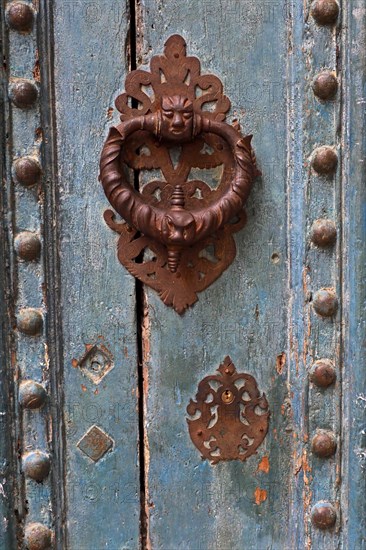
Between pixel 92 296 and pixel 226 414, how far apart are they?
0.24m

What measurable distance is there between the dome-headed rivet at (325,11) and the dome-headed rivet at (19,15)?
370 millimetres

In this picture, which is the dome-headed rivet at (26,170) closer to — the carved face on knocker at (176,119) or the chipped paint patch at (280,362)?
the carved face on knocker at (176,119)

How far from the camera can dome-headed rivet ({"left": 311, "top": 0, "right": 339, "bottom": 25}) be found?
0.92m

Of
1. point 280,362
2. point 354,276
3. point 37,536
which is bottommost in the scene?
point 37,536

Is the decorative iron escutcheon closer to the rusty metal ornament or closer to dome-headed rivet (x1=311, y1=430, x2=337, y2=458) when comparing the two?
the rusty metal ornament

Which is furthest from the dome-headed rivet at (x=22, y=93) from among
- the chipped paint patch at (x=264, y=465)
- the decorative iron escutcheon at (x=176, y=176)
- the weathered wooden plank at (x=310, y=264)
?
the chipped paint patch at (x=264, y=465)

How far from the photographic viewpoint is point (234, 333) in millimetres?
975

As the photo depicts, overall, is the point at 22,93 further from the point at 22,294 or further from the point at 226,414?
the point at 226,414

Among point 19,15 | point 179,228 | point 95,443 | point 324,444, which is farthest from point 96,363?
point 19,15

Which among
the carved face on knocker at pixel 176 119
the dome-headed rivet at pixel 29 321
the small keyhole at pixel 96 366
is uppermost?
the carved face on knocker at pixel 176 119

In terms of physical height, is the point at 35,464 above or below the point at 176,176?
below

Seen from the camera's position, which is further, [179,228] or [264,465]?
[264,465]

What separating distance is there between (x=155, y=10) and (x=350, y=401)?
58 cm

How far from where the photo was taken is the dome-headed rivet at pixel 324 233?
0.94 meters
